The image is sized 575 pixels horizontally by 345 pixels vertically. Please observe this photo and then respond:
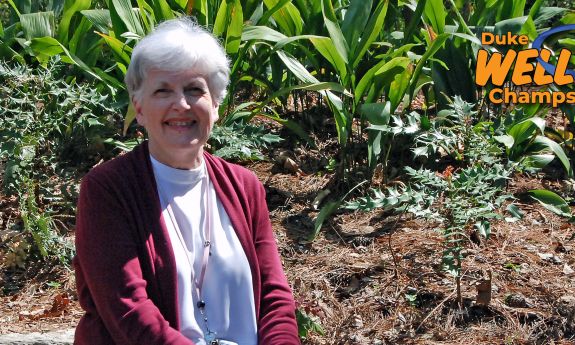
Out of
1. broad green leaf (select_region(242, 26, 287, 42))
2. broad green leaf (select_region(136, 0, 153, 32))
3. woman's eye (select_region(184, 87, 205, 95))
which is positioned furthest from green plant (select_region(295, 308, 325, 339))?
broad green leaf (select_region(136, 0, 153, 32))

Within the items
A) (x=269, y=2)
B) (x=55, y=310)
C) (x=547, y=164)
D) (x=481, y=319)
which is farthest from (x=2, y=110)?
(x=547, y=164)

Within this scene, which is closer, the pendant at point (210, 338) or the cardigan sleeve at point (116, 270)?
the cardigan sleeve at point (116, 270)

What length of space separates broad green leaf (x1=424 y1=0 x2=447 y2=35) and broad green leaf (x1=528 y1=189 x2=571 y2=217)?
106cm

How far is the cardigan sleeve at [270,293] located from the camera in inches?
112

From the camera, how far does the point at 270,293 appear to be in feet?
9.50

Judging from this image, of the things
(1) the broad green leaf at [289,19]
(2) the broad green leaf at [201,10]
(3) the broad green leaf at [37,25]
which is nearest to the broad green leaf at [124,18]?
(2) the broad green leaf at [201,10]

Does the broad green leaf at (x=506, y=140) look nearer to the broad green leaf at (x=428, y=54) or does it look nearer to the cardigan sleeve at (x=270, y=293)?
the broad green leaf at (x=428, y=54)

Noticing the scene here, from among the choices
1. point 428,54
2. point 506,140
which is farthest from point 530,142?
point 428,54

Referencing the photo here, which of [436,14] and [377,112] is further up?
[436,14]

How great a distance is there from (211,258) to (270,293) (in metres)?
0.22

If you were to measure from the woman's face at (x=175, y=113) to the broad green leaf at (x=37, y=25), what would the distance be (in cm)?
257

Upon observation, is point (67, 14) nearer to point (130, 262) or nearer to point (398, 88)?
point (398, 88)

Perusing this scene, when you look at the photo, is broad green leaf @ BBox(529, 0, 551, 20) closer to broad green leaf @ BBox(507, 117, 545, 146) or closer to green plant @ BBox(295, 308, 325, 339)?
broad green leaf @ BBox(507, 117, 545, 146)

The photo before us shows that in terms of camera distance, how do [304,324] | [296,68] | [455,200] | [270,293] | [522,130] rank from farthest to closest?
1. [296,68]
2. [522,130]
3. [455,200]
4. [304,324]
5. [270,293]
